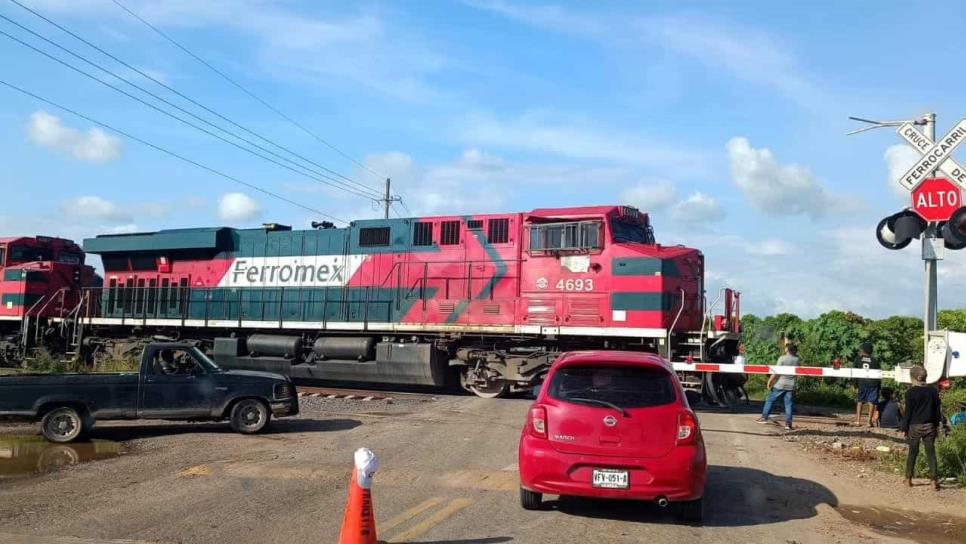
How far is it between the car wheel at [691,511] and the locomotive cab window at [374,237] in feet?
43.4

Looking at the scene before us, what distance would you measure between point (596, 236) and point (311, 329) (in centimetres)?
810

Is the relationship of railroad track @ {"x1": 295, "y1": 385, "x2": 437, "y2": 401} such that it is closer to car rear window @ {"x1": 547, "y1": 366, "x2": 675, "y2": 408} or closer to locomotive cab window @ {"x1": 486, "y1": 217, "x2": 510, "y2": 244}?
locomotive cab window @ {"x1": 486, "y1": 217, "x2": 510, "y2": 244}

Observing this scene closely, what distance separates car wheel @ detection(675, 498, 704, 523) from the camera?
6734mm

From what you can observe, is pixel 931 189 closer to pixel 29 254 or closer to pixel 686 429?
pixel 686 429

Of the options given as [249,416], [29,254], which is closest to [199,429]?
[249,416]

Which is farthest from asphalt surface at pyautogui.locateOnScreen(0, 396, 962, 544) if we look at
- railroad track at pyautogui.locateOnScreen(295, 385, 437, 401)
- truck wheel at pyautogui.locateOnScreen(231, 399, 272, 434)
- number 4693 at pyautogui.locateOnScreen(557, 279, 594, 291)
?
railroad track at pyautogui.locateOnScreen(295, 385, 437, 401)

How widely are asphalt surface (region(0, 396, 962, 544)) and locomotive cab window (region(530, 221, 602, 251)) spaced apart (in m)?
5.47

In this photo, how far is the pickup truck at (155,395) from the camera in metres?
10.8

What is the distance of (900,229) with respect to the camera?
33.0 feet

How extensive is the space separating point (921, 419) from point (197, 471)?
8261mm

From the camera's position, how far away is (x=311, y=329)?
19.8 meters

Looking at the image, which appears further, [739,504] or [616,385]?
[739,504]

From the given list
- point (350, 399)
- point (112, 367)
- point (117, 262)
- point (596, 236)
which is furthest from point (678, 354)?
point (117, 262)

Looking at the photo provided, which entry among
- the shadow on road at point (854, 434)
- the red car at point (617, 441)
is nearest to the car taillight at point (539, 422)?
the red car at point (617, 441)
